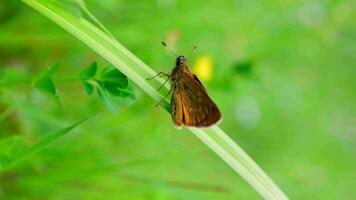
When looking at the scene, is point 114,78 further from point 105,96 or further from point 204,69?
point 204,69

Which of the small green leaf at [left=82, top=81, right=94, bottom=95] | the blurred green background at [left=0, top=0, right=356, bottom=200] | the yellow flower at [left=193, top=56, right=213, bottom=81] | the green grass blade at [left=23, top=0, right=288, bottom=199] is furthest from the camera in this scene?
the yellow flower at [left=193, top=56, right=213, bottom=81]

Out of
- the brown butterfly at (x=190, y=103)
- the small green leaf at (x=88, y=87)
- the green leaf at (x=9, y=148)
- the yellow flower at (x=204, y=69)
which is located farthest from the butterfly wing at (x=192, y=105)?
the yellow flower at (x=204, y=69)

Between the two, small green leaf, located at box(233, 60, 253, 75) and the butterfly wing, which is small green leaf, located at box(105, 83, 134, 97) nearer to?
the butterfly wing

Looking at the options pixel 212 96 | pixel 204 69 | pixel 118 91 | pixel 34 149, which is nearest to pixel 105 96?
pixel 118 91

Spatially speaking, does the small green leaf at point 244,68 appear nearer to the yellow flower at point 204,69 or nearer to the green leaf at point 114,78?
the yellow flower at point 204,69

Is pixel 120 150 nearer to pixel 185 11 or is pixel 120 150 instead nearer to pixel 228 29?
pixel 185 11

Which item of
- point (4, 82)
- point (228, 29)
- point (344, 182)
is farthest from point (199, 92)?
point (344, 182)

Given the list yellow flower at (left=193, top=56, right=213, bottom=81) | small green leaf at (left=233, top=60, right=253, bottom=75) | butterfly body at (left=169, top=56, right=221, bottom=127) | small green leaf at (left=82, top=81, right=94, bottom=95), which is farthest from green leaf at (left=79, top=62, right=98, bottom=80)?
yellow flower at (left=193, top=56, right=213, bottom=81)
